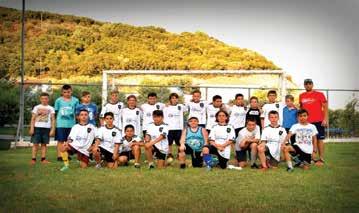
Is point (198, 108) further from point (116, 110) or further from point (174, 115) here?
point (116, 110)

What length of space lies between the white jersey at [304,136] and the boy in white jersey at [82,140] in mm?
2616

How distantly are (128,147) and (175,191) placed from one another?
104 inches

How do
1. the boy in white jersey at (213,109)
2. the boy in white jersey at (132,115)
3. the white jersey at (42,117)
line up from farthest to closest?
the boy in white jersey at (213,109), the boy in white jersey at (132,115), the white jersey at (42,117)

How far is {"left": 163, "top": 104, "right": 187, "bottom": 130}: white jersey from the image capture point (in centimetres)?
793

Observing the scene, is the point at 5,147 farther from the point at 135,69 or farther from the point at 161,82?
the point at 161,82

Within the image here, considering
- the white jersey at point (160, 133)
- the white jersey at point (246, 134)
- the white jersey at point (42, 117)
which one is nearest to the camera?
the white jersey at point (160, 133)

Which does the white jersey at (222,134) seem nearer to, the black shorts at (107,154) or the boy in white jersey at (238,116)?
the boy in white jersey at (238,116)

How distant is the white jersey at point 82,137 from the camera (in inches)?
268

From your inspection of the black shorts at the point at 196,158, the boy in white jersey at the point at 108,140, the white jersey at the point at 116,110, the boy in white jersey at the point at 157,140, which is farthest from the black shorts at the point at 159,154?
the white jersey at the point at 116,110

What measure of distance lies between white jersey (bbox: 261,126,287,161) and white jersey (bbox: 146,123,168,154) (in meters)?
1.26

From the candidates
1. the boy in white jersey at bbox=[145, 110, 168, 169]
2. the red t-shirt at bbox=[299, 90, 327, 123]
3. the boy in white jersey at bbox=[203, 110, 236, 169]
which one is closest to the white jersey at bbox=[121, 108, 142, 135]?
the boy in white jersey at bbox=[145, 110, 168, 169]

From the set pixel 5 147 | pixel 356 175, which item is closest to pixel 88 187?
pixel 356 175

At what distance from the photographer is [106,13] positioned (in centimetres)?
345

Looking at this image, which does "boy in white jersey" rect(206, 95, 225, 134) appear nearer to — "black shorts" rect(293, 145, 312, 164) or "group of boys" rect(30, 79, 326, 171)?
"group of boys" rect(30, 79, 326, 171)
